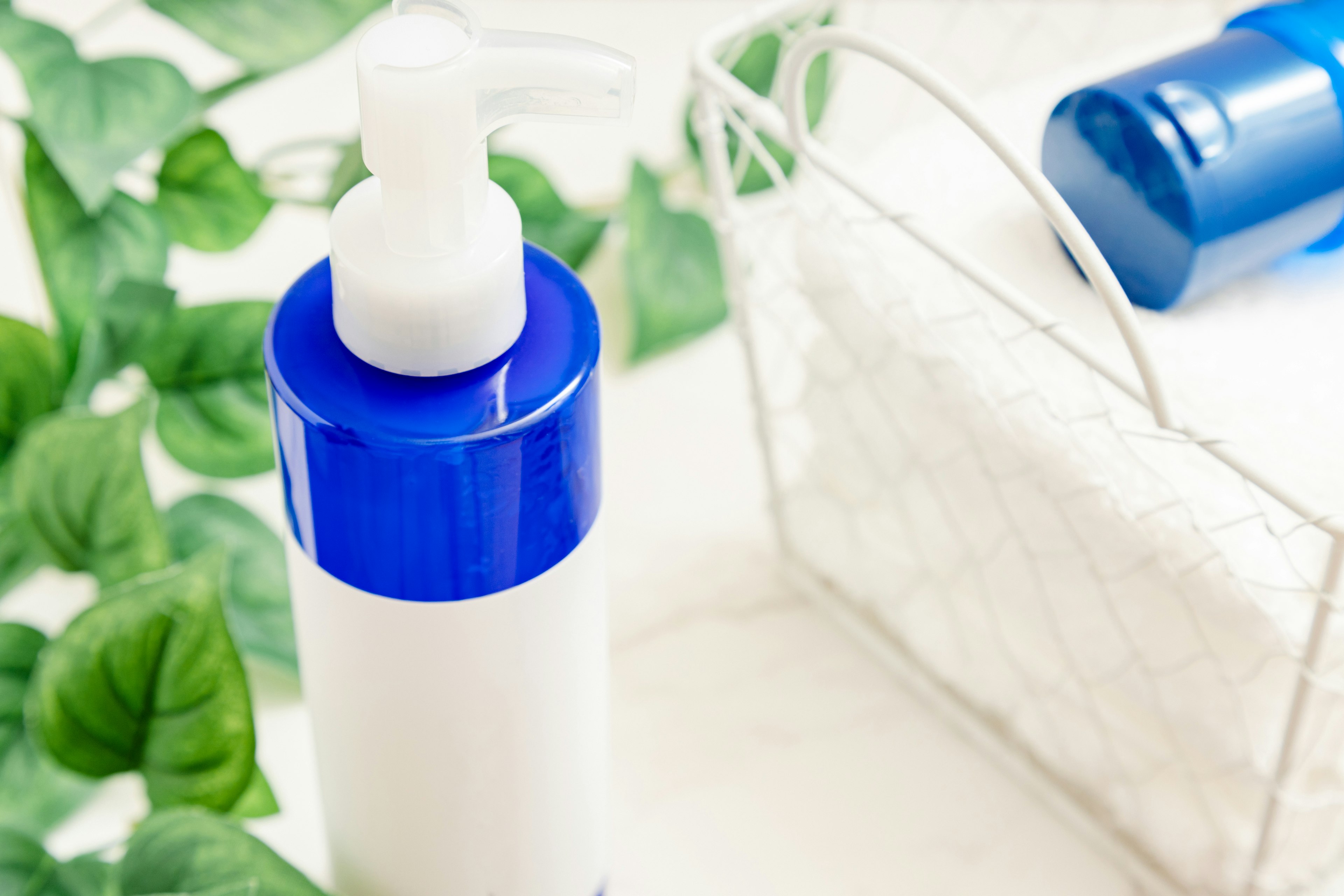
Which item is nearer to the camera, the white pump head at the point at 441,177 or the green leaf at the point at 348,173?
the white pump head at the point at 441,177

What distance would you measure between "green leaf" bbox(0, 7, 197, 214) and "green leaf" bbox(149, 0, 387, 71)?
1 centimetres

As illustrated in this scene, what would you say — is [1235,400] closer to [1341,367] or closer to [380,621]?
[1341,367]

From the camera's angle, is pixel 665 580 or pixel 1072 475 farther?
pixel 665 580

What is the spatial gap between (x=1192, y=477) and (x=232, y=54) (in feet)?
0.83

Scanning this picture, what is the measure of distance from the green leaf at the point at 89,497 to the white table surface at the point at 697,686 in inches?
2.3

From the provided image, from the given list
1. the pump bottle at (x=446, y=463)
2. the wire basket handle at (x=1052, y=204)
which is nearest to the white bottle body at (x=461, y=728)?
the pump bottle at (x=446, y=463)

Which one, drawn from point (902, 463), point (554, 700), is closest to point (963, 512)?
point (902, 463)

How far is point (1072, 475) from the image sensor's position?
0.98 ft

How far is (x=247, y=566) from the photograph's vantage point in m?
0.37

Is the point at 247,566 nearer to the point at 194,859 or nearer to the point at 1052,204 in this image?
the point at 194,859

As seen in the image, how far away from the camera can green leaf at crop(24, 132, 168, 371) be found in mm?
342

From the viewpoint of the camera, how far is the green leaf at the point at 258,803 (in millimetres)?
316

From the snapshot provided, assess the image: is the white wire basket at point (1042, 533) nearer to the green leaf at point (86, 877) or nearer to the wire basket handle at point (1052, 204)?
the wire basket handle at point (1052, 204)

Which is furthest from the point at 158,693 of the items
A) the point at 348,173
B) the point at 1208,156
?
the point at 1208,156
